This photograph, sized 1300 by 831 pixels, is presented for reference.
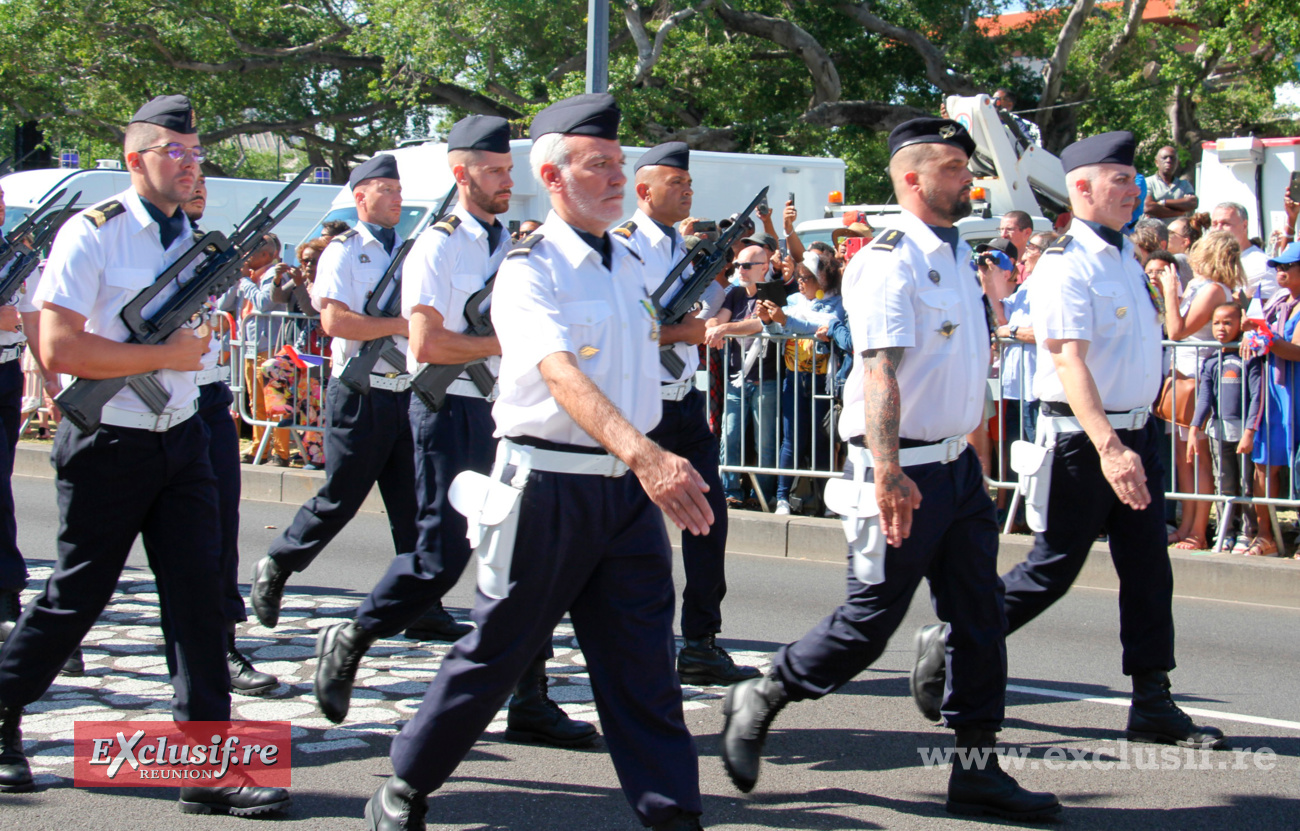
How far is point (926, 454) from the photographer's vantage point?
13.4 feet

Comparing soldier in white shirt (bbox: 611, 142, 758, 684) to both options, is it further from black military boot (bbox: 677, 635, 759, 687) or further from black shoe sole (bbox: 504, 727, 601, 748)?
black shoe sole (bbox: 504, 727, 601, 748)

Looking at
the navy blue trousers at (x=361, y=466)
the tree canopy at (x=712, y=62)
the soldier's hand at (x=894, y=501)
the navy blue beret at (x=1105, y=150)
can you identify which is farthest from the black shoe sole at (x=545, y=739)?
the tree canopy at (x=712, y=62)

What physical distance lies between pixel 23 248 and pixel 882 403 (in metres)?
4.49

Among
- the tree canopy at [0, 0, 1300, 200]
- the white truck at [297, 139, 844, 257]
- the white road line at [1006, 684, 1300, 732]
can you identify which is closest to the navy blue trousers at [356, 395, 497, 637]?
the white road line at [1006, 684, 1300, 732]

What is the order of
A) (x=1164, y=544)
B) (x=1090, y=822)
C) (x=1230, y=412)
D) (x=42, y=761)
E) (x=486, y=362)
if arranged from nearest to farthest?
(x=1090, y=822) → (x=42, y=761) → (x=1164, y=544) → (x=486, y=362) → (x=1230, y=412)

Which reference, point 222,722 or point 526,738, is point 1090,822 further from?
point 222,722

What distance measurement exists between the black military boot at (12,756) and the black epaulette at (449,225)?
216cm

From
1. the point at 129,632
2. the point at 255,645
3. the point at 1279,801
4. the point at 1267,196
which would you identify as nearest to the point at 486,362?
the point at 255,645

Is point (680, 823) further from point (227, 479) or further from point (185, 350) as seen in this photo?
point (227, 479)

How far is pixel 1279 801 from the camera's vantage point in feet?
13.5

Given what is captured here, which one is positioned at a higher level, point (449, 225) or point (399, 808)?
point (449, 225)

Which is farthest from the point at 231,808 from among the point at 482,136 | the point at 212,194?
the point at 212,194

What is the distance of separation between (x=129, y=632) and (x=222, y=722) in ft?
8.10

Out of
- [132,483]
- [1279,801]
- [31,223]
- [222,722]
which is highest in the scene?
[31,223]
